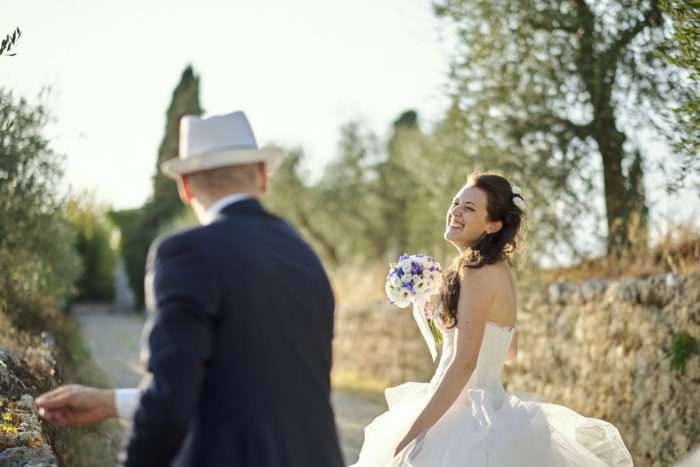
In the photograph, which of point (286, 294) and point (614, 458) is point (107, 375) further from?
point (286, 294)

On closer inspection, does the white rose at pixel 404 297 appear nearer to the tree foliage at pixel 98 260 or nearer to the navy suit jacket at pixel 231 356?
the navy suit jacket at pixel 231 356

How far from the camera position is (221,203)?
2207mm

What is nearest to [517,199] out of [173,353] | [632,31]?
[173,353]

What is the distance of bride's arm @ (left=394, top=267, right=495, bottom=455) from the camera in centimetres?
333

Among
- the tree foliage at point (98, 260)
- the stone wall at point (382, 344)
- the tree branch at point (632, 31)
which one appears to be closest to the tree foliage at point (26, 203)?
the stone wall at point (382, 344)

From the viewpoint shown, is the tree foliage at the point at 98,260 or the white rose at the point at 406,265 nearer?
the white rose at the point at 406,265

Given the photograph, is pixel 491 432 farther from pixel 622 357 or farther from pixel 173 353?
pixel 622 357

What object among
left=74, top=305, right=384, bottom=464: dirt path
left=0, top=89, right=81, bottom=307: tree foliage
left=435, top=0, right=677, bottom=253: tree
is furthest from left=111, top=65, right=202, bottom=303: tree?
left=435, top=0, right=677, bottom=253: tree

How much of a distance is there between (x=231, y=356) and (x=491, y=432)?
1.84 metres

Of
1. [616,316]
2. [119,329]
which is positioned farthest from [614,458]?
[119,329]

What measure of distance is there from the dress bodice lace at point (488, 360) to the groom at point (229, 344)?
1.52 m

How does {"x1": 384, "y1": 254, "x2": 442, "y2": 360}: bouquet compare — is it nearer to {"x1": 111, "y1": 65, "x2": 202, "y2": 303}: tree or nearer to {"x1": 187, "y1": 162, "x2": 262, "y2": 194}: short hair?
{"x1": 187, "y1": 162, "x2": 262, "y2": 194}: short hair

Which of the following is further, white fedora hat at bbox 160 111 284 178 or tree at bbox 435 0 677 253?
tree at bbox 435 0 677 253

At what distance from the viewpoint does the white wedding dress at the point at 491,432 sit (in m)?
3.35
